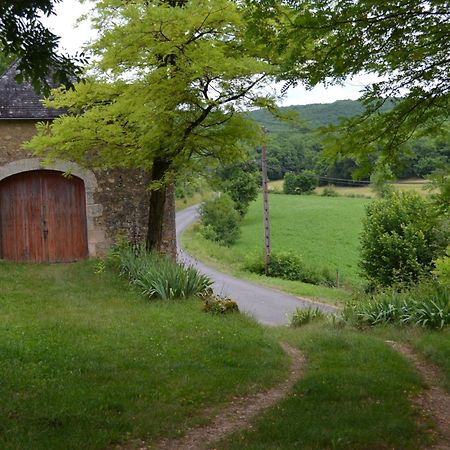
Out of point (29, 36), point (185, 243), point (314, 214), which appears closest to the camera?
point (29, 36)

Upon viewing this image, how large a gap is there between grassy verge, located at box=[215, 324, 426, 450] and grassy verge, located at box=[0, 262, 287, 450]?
2.18ft

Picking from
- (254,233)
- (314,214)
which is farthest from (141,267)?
(314,214)

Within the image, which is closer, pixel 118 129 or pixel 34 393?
pixel 34 393

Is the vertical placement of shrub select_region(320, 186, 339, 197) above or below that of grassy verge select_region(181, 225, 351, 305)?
above

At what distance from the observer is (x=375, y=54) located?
5723 mm

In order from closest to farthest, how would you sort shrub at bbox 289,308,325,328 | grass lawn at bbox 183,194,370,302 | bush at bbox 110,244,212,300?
bush at bbox 110,244,212,300
shrub at bbox 289,308,325,328
grass lawn at bbox 183,194,370,302

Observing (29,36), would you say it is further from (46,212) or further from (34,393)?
(46,212)

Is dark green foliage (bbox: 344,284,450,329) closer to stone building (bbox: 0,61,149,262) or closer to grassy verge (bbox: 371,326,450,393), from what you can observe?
grassy verge (bbox: 371,326,450,393)

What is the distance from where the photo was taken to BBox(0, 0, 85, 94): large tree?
16.1 ft

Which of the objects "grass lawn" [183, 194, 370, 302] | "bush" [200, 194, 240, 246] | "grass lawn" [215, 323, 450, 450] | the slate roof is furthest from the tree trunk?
"bush" [200, 194, 240, 246]

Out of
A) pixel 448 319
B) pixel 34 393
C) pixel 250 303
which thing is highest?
pixel 34 393

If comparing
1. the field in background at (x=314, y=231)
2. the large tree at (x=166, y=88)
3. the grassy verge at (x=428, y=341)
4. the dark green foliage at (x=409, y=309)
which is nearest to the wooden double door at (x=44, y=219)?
the large tree at (x=166, y=88)

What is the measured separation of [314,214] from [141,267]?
4274cm

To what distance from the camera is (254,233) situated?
47.2 m
